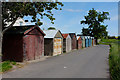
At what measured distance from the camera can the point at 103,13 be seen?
60250 millimetres

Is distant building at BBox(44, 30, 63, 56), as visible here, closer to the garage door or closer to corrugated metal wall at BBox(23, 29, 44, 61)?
the garage door

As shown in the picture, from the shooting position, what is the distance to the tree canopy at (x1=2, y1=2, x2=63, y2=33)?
39.4 feet

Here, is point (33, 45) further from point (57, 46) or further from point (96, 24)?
point (96, 24)

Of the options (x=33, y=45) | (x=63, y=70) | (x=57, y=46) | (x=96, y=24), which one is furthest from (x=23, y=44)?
(x=96, y=24)

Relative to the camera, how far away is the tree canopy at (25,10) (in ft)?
39.4

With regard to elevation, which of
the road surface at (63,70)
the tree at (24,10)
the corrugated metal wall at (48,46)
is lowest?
the road surface at (63,70)

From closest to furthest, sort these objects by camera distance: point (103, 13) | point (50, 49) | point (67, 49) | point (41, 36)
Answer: point (41, 36) → point (50, 49) → point (67, 49) → point (103, 13)

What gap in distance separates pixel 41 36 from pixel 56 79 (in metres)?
9.36

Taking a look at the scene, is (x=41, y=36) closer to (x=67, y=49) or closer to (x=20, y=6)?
(x=20, y=6)

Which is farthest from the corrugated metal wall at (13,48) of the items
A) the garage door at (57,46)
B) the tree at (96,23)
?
the tree at (96,23)

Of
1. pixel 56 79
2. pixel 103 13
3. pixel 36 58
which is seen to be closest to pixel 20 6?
pixel 36 58

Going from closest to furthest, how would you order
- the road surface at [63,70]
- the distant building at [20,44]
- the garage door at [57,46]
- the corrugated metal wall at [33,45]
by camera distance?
1. the road surface at [63,70]
2. the distant building at [20,44]
3. the corrugated metal wall at [33,45]
4. the garage door at [57,46]

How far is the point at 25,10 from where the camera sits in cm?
1207

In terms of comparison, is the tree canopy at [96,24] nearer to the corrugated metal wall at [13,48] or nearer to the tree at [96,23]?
the tree at [96,23]
